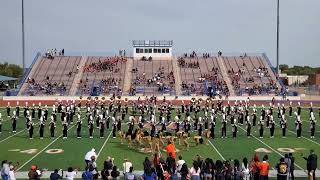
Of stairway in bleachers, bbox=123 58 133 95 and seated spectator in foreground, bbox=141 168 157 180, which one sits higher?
stairway in bleachers, bbox=123 58 133 95

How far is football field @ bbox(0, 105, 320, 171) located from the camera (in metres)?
17.1

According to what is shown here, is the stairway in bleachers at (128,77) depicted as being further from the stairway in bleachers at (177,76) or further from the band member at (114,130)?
the band member at (114,130)

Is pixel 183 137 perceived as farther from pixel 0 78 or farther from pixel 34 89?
pixel 0 78

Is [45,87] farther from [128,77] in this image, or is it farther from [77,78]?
[128,77]

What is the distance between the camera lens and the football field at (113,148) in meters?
17.1

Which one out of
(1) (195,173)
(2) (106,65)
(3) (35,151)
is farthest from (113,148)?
(2) (106,65)

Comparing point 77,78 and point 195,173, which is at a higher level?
point 77,78

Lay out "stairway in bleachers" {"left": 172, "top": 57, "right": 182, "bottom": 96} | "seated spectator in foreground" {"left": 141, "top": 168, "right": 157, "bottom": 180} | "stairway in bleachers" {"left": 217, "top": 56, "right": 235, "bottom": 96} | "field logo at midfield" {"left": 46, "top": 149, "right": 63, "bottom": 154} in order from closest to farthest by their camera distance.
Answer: "seated spectator in foreground" {"left": 141, "top": 168, "right": 157, "bottom": 180}, "field logo at midfield" {"left": 46, "top": 149, "right": 63, "bottom": 154}, "stairway in bleachers" {"left": 217, "top": 56, "right": 235, "bottom": 96}, "stairway in bleachers" {"left": 172, "top": 57, "right": 182, "bottom": 96}

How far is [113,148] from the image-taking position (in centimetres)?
1955

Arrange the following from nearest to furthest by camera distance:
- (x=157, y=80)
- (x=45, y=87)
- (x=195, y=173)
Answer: (x=195, y=173)
(x=45, y=87)
(x=157, y=80)

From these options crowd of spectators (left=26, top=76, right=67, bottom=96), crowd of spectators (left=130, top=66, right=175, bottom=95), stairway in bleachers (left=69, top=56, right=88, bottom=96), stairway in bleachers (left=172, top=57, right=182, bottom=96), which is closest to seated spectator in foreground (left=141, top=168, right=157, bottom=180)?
crowd of spectators (left=130, top=66, right=175, bottom=95)

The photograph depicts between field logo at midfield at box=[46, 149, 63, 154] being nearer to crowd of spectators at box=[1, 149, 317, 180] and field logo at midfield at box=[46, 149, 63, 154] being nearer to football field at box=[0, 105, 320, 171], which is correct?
football field at box=[0, 105, 320, 171]

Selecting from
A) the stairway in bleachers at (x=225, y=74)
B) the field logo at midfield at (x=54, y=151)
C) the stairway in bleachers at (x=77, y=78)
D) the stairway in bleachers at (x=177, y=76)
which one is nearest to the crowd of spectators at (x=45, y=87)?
the stairway in bleachers at (x=77, y=78)

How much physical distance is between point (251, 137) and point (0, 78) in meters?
37.7
